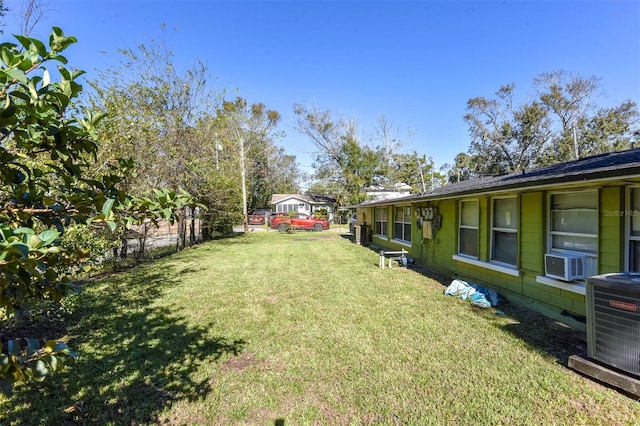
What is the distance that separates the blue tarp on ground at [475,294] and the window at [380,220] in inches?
317

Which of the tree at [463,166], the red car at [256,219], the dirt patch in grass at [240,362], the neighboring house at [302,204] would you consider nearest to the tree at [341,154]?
the neighboring house at [302,204]

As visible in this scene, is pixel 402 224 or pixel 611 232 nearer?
pixel 611 232

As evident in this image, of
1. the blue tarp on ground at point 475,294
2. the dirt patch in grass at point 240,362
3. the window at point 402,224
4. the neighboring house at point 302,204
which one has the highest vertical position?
the neighboring house at point 302,204

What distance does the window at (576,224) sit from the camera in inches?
174

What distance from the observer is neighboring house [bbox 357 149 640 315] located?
13.0ft

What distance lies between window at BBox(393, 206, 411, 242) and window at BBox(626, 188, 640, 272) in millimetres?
7195

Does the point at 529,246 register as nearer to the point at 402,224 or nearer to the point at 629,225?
the point at 629,225

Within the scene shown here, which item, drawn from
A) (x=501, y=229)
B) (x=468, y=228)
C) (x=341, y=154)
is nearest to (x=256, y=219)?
(x=341, y=154)

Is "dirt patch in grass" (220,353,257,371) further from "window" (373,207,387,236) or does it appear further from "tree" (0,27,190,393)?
"window" (373,207,387,236)

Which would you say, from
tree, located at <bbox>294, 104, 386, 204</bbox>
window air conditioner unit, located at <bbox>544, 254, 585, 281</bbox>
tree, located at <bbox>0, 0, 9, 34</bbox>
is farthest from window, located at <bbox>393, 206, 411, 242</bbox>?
tree, located at <bbox>294, 104, 386, 204</bbox>

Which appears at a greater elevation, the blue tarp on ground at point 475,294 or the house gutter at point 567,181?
the house gutter at point 567,181

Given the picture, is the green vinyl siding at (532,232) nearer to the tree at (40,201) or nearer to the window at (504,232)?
the window at (504,232)

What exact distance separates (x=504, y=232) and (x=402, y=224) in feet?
18.9

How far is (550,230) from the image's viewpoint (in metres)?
5.09
